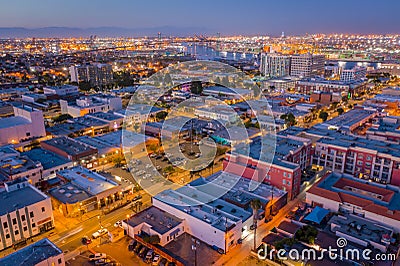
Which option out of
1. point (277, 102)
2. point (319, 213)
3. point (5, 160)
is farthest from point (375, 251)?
point (277, 102)

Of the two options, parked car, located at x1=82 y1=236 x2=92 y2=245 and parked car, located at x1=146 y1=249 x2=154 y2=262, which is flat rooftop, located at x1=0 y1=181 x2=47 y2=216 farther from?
parked car, located at x1=146 y1=249 x2=154 y2=262

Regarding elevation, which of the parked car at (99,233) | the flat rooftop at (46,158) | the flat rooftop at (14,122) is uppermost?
the flat rooftop at (14,122)

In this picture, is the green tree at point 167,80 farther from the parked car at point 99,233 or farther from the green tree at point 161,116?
the parked car at point 99,233

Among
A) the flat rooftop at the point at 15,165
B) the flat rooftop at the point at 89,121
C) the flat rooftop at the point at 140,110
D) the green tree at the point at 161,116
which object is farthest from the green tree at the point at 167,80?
the flat rooftop at the point at 15,165

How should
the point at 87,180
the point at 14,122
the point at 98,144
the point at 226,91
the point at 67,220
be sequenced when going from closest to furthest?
1. the point at 67,220
2. the point at 87,180
3. the point at 98,144
4. the point at 14,122
5. the point at 226,91

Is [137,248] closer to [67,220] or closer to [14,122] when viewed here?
[67,220]

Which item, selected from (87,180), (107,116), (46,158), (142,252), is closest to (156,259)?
(142,252)
